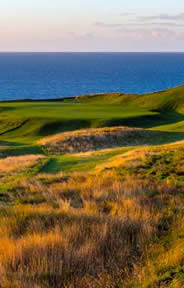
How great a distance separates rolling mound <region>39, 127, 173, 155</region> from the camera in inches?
1195

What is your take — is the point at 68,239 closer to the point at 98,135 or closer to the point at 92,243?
the point at 92,243

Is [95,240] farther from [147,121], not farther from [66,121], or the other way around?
[147,121]

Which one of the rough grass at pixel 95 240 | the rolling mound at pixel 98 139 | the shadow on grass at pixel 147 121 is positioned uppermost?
the shadow on grass at pixel 147 121

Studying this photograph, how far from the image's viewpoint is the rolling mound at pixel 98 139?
30.4 m

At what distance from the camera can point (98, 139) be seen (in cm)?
3241

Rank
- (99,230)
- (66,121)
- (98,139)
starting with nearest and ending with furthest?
(99,230) < (98,139) < (66,121)

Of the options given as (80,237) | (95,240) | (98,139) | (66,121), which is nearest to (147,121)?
(66,121)

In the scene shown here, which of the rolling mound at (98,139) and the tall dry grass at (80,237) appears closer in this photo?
the tall dry grass at (80,237)

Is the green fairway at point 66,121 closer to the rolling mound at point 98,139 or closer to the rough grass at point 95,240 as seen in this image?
the rolling mound at point 98,139

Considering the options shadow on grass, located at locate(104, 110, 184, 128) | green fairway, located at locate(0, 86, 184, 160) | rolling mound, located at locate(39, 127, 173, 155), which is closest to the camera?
rolling mound, located at locate(39, 127, 173, 155)

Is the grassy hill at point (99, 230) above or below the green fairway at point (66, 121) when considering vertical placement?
below

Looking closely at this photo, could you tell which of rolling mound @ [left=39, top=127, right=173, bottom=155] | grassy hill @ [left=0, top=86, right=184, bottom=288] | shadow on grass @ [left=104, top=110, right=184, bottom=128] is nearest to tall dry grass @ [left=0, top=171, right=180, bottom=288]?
grassy hill @ [left=0, top=86, right=184, bottom=288]

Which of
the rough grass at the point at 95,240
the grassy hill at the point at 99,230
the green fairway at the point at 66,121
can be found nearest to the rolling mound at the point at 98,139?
the green fairway at the point at 66,121

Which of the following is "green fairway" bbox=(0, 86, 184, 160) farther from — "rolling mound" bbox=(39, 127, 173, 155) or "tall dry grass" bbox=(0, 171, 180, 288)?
"tall dry grass" bbox=(0, 171, 180, 288)
